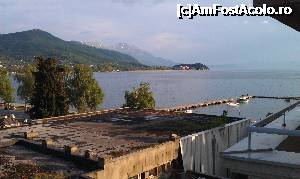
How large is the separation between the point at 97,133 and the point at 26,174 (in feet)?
39.7

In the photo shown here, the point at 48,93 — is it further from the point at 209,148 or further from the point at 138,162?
the point at 138,162

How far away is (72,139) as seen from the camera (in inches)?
1235

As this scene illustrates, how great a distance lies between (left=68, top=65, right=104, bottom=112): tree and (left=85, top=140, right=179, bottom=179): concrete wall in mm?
46056

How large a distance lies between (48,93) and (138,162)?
31133 mm

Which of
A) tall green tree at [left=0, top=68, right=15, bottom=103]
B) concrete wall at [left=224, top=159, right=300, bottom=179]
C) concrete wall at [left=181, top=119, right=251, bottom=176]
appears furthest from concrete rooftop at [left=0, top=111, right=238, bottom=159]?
tall green tree at [left=0, top=68, right=15, bottom=103]

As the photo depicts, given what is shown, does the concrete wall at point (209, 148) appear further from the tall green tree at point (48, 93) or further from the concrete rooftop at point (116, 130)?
the tall green tree at point (48, 93)

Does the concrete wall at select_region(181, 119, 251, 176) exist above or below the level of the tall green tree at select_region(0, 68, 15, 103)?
below

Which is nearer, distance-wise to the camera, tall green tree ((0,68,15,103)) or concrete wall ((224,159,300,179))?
concrete wall ((224,159,300,179))

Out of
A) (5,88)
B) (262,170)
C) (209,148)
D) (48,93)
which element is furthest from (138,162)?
(5,88)

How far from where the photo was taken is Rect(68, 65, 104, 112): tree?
7356cm

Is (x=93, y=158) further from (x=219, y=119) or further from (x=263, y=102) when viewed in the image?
(x=263, y=102)

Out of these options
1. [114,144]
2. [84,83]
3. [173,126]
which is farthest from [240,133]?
[84,83]

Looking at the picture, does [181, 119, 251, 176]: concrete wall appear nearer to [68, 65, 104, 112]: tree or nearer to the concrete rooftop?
the concrete rooftop

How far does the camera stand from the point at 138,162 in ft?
86.0
